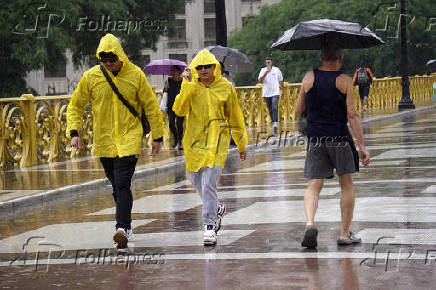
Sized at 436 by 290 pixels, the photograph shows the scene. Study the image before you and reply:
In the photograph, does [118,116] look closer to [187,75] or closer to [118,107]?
[118,107]

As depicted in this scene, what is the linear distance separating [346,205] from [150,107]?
80.1 inches

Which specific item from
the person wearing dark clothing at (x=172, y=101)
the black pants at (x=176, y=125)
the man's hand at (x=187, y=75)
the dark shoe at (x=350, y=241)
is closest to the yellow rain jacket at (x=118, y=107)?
the man's hand at (x=187, y=75)

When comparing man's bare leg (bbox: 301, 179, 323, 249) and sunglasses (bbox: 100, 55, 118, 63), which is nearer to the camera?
man's bare leg (bbox: 301, 179, 323, 249)

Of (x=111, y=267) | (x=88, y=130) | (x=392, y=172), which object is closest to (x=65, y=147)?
(x=88, y=130)

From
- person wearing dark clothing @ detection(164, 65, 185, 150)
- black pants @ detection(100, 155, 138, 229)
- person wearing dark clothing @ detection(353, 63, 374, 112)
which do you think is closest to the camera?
black pants @ detection(100, 155, 138, 229)

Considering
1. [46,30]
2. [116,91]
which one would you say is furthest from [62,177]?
[46,30]

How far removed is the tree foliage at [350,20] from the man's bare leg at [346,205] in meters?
45.9

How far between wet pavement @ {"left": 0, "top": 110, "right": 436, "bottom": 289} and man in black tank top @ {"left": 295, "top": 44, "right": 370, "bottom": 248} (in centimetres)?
38

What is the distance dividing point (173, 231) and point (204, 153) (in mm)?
1078

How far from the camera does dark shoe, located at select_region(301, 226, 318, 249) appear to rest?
300 inches

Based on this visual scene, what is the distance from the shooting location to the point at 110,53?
8.34 m
